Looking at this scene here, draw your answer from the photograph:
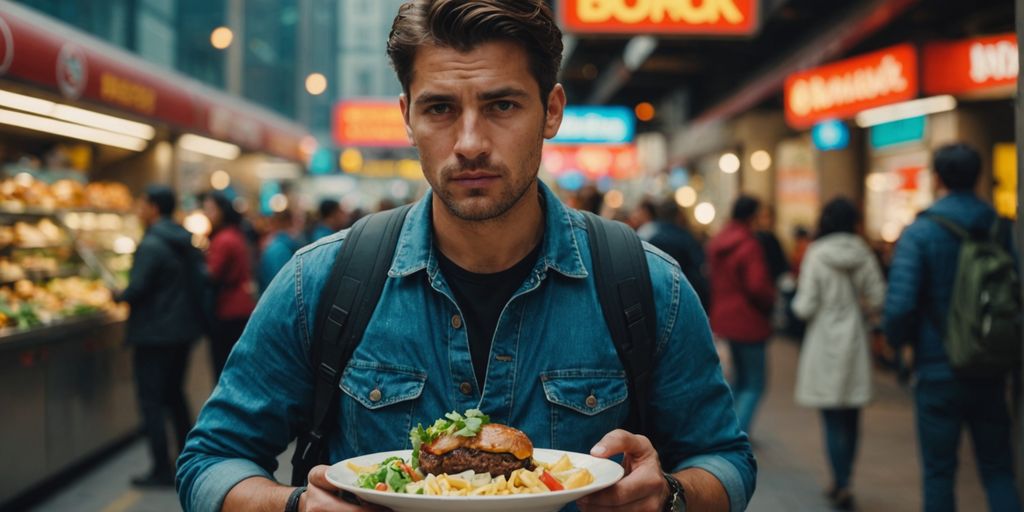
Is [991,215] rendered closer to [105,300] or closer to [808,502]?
[808,502]

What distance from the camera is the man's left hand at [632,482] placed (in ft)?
5.90

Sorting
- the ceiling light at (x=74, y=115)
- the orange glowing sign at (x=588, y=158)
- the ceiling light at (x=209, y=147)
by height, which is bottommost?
the ceiling light at (x=74, y=115)

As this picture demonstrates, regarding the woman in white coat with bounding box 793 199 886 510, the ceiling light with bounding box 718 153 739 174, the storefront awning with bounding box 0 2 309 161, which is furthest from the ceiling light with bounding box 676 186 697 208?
the woman in white coat with bounding box 793 199 886 510

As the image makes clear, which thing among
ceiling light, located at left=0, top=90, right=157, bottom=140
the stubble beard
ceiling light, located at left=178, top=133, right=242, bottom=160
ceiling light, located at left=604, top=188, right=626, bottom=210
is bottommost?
the stubble beard

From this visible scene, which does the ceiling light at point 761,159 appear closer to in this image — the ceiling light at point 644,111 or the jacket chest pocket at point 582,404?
the ceiling light at point 644,111

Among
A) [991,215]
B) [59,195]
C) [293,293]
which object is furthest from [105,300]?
[293,293]

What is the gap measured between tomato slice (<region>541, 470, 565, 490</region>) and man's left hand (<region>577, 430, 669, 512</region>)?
2.8 inches

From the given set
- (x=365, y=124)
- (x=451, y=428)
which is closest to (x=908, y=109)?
(x=451, y=428)

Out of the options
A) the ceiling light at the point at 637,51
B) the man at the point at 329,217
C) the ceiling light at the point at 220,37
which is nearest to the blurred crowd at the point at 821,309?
the man at the point at 329,217

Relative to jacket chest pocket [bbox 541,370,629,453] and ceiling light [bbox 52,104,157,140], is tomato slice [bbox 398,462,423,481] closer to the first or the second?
jacket chest pocket [bbox 541,370,629,453]

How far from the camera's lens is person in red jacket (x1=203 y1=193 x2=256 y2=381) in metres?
9.47

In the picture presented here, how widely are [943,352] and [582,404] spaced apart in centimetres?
400

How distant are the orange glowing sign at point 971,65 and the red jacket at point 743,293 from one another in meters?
2.49

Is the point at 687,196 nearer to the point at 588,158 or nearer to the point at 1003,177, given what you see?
the point at 588,158
